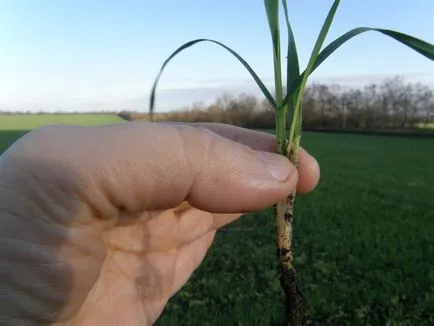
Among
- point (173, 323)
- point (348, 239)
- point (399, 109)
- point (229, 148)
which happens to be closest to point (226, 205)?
point (229, 148)

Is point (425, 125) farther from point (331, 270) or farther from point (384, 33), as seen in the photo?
point (384, 33)

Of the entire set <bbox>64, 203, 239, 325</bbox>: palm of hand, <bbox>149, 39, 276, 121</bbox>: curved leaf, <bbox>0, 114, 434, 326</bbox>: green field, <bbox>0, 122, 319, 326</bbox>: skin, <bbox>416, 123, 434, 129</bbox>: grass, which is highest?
<bbox>149, 39, 276, 121</bbox>: curved leaf

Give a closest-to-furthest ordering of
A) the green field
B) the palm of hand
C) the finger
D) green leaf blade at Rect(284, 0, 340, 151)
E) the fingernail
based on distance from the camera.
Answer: green leaf blade at Rect(284, 0, 340, 151) < the fingernail < the palm of hand < the finger < the green field

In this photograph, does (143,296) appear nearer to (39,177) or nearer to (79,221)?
(79,221)

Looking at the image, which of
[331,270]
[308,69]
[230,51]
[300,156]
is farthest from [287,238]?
[331,270]

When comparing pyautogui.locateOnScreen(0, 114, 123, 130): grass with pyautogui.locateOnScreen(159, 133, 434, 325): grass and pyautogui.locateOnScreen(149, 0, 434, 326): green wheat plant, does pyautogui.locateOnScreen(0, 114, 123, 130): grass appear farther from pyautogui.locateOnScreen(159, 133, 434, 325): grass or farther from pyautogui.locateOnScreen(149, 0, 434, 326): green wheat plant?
pyautogui.locateOnScreen(149, 0, 434, 326): green wheat plant

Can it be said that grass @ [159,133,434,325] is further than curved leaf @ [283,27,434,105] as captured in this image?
Yes

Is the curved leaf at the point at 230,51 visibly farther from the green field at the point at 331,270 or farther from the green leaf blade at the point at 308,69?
the green field at the point at 331,270

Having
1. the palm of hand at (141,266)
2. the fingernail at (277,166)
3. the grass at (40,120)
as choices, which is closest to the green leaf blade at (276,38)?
the fingernail at (277,166)

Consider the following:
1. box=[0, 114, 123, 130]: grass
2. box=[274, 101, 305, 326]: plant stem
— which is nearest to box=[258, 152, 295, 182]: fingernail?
box=[274, 101, 305, 326]: plant stem
